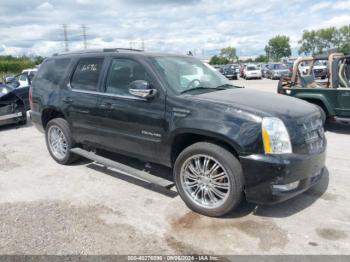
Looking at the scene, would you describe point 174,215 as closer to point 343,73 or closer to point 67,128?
point 67,128

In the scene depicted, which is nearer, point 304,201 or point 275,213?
point 275,213

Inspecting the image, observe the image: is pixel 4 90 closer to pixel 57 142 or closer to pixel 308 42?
pixel 57 142

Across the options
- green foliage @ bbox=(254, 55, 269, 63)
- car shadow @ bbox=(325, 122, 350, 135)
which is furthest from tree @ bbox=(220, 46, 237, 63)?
car shadow @ bbox=(325, 122, 350, 135)

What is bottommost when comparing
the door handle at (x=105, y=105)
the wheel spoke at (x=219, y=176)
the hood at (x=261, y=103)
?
the wheel spoke at (x=219, y=176)

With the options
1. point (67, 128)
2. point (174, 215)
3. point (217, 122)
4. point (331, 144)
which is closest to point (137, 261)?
point (174, 215)

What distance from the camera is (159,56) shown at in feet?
15.8

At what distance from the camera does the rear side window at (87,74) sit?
5.18 meters

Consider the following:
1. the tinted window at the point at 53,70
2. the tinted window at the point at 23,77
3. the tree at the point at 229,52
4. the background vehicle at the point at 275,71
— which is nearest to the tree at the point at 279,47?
the tree at the point at 229,52

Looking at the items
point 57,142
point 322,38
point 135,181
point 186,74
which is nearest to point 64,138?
point 57,142

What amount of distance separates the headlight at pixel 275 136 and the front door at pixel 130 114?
4.17 feet

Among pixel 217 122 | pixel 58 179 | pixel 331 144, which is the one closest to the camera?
pixel 217 122

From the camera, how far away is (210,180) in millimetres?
3959

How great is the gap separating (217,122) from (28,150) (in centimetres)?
495

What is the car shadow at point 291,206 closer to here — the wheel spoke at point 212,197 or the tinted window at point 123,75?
the wheel spoke at point 212,197
